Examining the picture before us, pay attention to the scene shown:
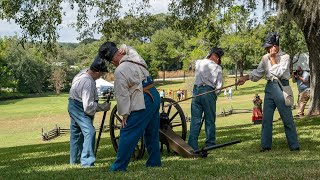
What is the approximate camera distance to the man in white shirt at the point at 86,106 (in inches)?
269

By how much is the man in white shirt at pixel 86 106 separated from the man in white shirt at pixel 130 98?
119 cm

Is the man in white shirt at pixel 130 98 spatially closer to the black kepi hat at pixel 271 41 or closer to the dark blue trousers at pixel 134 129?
the dark blue trousers at pixel 134 129

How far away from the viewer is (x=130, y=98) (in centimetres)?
554

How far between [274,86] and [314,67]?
8.12m

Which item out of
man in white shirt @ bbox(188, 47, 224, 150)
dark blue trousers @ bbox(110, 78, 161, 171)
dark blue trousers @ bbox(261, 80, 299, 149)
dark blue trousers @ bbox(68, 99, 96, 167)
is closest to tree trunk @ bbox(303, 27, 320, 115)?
dark blue trousers @ bbox(261, 80, 299, 149)

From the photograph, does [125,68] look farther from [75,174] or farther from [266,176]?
[266,176]

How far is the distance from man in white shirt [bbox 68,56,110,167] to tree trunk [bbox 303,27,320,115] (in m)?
7.75

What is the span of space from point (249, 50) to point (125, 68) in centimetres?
4891

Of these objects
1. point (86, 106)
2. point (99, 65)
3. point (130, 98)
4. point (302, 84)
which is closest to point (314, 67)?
point (302, 84)

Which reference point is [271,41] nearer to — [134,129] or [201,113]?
[201,113]

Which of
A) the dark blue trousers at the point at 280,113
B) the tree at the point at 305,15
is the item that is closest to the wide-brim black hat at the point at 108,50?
the dark blue trousers at the point at 280,113

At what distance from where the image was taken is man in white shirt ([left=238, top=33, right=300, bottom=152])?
7.48m

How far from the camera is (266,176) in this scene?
453 centimetres

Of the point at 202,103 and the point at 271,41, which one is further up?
the point at 271,41
